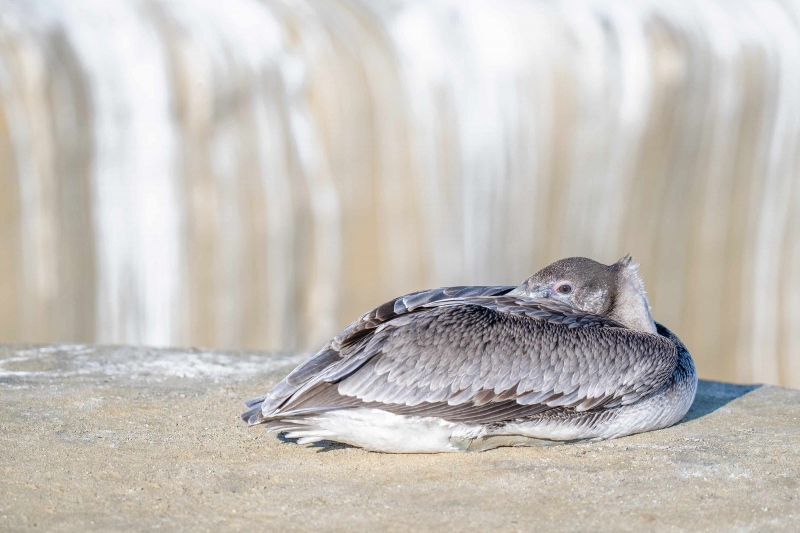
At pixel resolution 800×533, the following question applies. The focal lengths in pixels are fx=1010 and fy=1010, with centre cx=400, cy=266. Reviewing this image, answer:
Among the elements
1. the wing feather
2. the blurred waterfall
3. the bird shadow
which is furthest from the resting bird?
the blurred waterfall

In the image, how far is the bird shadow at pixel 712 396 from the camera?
460 cm

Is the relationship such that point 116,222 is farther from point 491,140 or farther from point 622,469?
point 622,469

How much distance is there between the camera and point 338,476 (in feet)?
11.6

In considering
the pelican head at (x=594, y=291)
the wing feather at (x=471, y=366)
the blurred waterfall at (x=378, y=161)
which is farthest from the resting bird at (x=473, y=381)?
the blurred waterfall at (x=378, y=161)

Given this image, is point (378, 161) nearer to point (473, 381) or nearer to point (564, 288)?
point (564, 288)

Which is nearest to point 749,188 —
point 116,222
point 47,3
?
point 116,222

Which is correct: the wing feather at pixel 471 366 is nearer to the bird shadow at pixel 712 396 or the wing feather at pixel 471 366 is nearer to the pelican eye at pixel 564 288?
the pelican eye at pixel 564 288

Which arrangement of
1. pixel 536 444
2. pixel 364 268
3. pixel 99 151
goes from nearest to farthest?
pixel 536 444, pixel 99 151, pixel 364 268

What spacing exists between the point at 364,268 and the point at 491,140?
1776 millimetres

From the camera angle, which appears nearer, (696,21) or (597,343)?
(597,343)

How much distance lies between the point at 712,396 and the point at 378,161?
521cm

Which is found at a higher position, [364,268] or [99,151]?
[99,151]

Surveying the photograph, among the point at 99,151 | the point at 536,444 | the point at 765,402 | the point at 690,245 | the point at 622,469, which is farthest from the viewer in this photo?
the point at 690,245

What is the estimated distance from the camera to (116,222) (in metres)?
8.77
